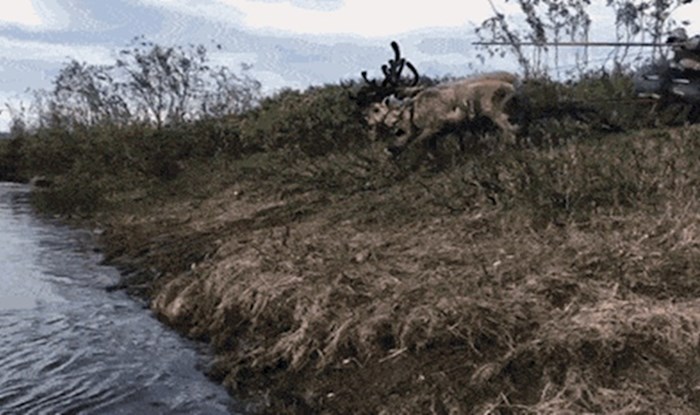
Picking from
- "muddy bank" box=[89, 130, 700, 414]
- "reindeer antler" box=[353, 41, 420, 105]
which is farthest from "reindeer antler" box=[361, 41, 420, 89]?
"muddy bank" box=[89, 130, 700, 414]

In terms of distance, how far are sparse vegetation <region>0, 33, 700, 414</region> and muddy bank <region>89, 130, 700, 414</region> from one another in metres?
→ 0.02

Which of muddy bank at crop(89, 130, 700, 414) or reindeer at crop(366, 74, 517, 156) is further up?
reindeer at crop(366, 74, 517, 156)

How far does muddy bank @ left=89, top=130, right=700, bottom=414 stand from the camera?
5039 mm

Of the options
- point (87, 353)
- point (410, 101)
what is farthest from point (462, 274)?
point (410, 101)

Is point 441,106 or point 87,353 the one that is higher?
point 441,106

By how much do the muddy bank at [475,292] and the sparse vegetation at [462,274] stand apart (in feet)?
0.05

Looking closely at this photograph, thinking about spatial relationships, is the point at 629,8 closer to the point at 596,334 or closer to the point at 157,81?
the point at 596,334

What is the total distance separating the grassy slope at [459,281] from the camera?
507 centimetres

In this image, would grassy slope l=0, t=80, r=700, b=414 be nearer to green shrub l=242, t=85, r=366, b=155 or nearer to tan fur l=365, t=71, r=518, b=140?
tan fur l=365, t=71, r=518, b=140

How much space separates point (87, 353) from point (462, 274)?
10.2 feet

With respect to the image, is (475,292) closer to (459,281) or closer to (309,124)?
(459,281)

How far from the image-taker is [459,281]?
6457 mm

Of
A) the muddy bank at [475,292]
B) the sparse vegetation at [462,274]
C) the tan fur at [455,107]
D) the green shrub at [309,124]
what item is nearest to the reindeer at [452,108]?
the tan fur at [455,107]

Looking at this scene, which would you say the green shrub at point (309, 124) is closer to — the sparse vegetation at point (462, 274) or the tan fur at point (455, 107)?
the tan fur at point (455, 107)
